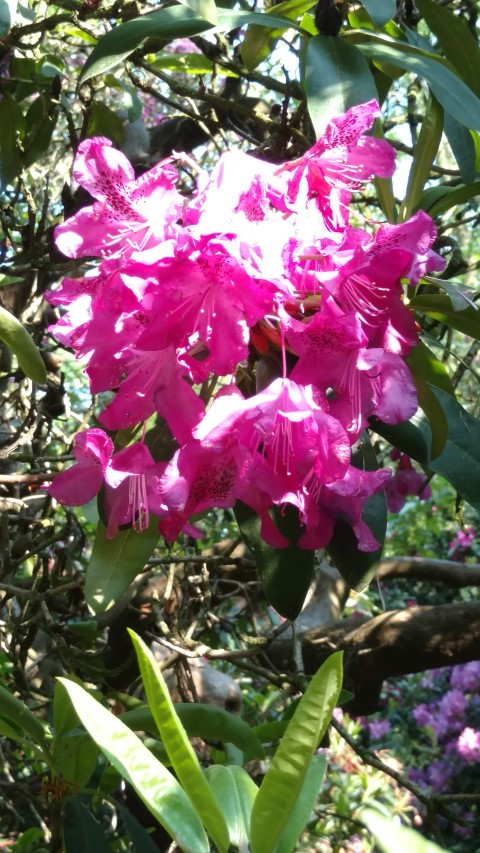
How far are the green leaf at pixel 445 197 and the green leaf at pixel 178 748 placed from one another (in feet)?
1.86

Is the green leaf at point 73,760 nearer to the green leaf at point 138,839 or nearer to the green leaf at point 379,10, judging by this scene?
the green leaf at point 138,839

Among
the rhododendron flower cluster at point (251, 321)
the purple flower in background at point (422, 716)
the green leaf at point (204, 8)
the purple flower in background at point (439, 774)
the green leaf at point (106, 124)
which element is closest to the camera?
the rhododendron flower cluster at point (251, 321)

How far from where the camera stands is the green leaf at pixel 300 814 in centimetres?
65

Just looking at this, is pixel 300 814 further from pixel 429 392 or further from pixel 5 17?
pixel 5 17

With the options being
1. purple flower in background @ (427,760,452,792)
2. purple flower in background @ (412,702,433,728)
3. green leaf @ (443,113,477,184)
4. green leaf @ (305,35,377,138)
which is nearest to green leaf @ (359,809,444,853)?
green leaf @ (305,35,377,138)

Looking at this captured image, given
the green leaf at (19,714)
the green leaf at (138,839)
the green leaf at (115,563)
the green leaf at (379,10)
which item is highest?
the green leaf at (379,10)

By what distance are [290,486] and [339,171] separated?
30 centimetres

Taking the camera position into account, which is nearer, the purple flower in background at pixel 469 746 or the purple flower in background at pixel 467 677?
the purple flower in background at pixel 469 746

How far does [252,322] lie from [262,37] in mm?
621

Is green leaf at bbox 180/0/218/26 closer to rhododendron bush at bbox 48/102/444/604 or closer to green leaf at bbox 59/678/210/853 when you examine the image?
rhododendron bush at bbox 48/102/444/604

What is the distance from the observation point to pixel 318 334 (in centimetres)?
67

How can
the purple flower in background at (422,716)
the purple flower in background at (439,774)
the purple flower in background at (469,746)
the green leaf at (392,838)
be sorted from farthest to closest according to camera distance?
the purple flower in background at (422,716)
the purple flower in background at (439,774)
the purple flower in background at (469,746)
the green leaf at (392,838)

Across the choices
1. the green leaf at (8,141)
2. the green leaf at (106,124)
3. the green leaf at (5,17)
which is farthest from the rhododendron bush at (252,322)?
the green leaf at (106,124)

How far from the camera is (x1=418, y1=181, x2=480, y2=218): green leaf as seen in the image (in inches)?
34.8
